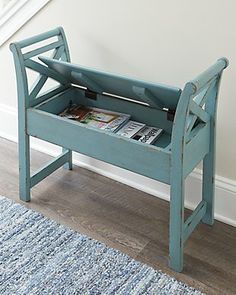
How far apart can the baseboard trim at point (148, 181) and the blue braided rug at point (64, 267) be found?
429 mm

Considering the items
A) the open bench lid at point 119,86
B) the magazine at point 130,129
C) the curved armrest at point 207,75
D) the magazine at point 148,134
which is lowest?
the magazine at point 148,134

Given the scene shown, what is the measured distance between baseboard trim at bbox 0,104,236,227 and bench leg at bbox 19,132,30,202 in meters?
0.38

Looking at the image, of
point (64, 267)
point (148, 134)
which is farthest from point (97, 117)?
point (64, 267)

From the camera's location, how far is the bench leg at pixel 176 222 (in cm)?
149

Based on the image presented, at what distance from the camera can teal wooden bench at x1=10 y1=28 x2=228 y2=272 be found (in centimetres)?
149

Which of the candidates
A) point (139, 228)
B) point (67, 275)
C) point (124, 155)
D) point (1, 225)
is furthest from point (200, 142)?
point (1, 225)

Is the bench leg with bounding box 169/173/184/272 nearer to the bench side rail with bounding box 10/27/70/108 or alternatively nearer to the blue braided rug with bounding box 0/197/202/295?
the blue braided rug with bounding box 0/197/202/295

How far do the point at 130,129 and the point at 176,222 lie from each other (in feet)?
1.40

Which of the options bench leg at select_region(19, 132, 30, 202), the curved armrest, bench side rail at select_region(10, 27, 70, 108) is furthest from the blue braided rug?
the curved armrest

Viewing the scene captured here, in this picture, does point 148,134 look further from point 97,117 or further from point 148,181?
point 148,181

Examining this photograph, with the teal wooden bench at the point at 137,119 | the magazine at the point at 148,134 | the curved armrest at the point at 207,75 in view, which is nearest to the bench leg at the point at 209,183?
the teal wooden bench at the point at 137,119

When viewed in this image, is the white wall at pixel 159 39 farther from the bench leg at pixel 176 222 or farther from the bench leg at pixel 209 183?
the bench leg at pixel 176 222

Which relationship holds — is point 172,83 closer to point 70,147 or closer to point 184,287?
point 70,147

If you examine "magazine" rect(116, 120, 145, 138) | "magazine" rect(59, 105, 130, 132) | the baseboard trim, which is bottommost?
the baseboard trim
